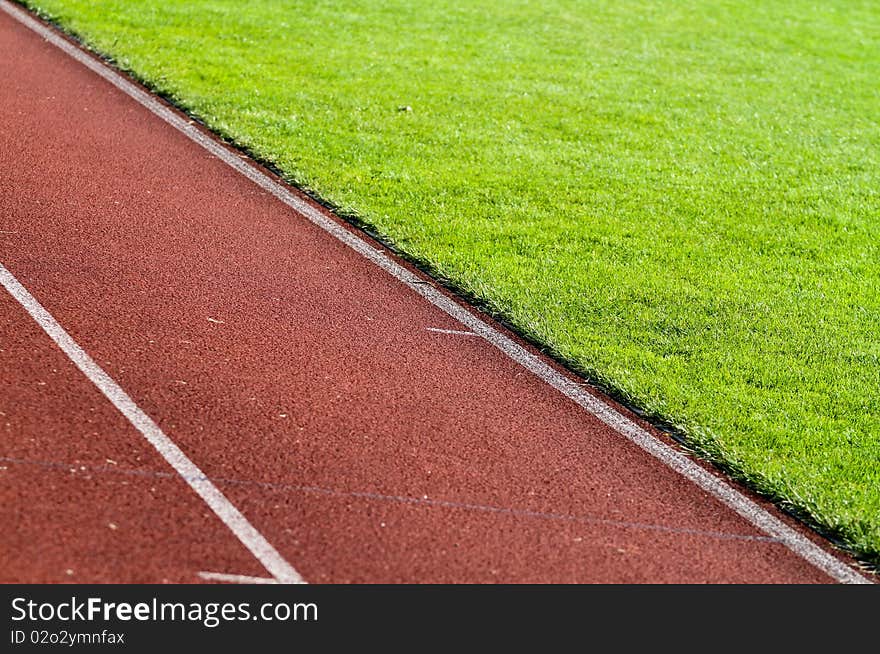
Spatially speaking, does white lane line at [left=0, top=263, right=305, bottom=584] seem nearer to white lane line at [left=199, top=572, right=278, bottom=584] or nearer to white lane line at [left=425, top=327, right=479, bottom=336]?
white lane line at [left=199, top=572, right=278, bottom=584]

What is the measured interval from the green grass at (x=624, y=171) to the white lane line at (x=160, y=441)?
8.92ft

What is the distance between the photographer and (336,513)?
5.70 meters

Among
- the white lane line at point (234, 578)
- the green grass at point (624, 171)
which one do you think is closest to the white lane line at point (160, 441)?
the white lane line at point (234, 578)

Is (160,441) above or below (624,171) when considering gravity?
below

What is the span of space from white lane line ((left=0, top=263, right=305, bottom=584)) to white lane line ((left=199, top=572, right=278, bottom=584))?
5 cm

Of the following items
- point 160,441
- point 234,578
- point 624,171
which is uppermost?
point 624,171

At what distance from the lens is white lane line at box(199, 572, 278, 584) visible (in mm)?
5105

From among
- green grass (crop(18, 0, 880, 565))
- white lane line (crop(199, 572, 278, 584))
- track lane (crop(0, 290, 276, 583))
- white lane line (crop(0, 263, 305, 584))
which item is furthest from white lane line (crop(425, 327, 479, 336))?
white lane line (crop(199, 572, 278, 584))

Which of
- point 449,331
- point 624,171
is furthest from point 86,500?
point 624,171

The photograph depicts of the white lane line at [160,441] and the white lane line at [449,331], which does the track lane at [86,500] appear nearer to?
the white lane line at [160,441]

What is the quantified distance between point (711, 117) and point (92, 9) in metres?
7.59

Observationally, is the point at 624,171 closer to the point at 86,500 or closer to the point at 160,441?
the point at 160,441

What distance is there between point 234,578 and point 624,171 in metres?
7.36

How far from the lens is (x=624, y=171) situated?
452 inches
